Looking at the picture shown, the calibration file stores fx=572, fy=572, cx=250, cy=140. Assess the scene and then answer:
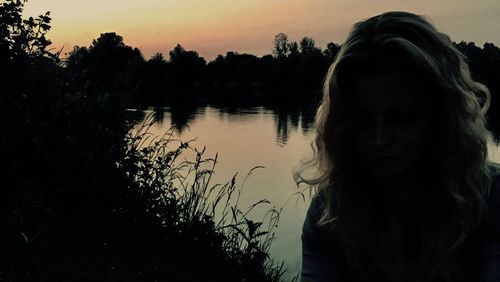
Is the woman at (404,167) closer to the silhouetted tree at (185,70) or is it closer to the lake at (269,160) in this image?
the lake at (269,160)

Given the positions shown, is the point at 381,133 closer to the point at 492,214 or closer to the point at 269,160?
the point at 492,214

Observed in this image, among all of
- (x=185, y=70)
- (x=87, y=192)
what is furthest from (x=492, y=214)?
(x=185, y=70)

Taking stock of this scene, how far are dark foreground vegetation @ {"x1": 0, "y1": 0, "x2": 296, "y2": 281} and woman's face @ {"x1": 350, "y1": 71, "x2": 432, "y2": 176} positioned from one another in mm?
3308

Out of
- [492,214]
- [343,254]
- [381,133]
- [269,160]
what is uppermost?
[381,133]

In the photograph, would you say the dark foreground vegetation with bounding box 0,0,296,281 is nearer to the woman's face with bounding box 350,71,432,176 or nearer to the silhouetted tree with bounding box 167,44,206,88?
the woman's face with bounding box 350,71,432,176

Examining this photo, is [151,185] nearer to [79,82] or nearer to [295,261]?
[79,82]

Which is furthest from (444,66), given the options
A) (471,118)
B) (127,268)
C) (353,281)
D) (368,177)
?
(127,268)

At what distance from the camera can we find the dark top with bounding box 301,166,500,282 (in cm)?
141

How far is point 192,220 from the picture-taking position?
19.3 ft

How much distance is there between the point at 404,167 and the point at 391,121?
0.44ft

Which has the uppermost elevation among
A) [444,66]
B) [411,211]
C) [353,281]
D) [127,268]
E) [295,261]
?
[444,66]

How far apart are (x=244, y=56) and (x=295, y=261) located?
94.2 meters

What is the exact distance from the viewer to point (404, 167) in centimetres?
151

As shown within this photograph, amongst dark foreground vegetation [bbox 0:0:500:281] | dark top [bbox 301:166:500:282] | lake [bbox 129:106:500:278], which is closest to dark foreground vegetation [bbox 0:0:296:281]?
dark foreground vegetation [bbox 0:0:500:281]
